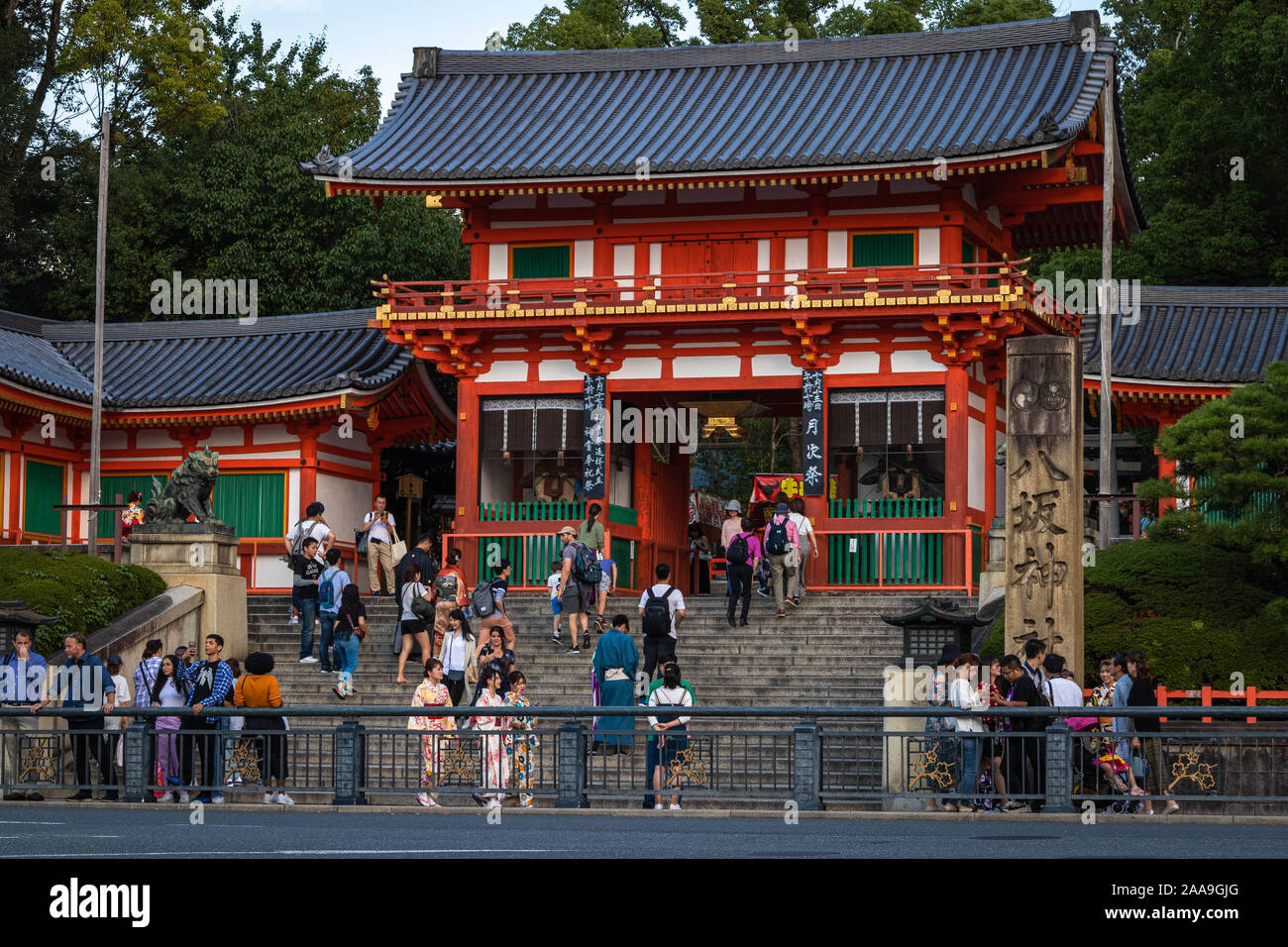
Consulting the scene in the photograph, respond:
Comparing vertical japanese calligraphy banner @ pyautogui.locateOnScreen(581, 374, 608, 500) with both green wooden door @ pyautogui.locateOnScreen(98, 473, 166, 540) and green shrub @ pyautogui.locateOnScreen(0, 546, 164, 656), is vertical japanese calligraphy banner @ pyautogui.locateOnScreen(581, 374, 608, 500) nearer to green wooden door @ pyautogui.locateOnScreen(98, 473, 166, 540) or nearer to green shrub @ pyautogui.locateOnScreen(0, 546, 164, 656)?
green shrub @ pyautogui.locateOnScreen(0, 546, 164, 656)

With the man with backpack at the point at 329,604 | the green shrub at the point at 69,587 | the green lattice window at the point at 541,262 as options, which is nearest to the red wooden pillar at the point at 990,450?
the green lattice window at the point at 541,262

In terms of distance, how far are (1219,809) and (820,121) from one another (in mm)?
16192

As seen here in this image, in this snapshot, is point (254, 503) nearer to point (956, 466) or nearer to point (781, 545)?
point (781, 545)

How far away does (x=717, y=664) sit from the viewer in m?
23.1

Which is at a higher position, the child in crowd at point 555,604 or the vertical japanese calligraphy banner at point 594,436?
the vertical japanese calligraphy banner at point 594,436

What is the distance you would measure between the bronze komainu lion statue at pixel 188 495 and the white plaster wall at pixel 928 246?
37.8ft

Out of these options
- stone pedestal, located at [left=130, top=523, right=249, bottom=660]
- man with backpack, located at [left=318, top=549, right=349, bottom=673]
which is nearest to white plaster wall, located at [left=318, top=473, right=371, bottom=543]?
stone pedestal, located at [left=130, top=523, right=249, bottom=660]

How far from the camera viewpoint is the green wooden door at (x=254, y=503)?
32.4 metres

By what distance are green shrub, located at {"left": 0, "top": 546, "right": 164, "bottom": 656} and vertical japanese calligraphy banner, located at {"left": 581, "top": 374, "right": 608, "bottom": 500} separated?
768 cm

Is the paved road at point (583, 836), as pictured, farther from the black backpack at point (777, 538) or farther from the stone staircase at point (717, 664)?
the black backpack at point (777, 538)

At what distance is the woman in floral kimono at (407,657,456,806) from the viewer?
17156 mm

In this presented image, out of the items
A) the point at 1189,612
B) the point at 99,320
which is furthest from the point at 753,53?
the point at 1189,612

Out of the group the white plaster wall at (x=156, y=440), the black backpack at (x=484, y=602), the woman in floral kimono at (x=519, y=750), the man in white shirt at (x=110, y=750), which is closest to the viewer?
the woman in floral kimono at (x=519, y=750)

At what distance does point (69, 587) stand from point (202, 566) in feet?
7.59
